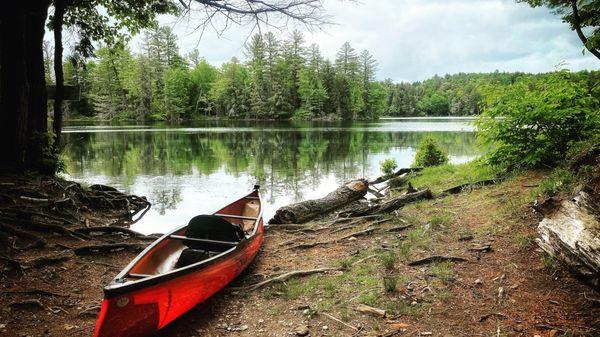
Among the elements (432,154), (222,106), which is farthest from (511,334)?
(222,106)

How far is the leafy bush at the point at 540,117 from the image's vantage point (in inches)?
337

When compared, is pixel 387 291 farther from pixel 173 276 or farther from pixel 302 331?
pixel 173 276

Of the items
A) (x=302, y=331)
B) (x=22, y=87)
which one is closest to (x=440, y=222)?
(x=302, y=331)

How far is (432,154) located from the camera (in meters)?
17.4

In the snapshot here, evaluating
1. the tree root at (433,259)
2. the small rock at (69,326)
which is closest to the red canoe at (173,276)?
the small rock at (69,326)

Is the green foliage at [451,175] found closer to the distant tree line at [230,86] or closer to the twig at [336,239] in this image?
the twig at [336,239]

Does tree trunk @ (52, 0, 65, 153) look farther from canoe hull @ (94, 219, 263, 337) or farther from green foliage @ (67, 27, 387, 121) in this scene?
green foliage @ (67, 27, 387, 121)

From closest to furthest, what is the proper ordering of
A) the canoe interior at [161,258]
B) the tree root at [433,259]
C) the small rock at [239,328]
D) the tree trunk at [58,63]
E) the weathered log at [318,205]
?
the small rock at [239,328] < the canoe interior at [161,258] < the tree root at [433,259] < the weathered log at [318,205] < the tree trunk at [58,63]

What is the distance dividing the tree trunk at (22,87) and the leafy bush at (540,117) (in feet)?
38.3

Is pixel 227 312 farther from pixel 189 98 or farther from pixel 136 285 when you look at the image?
pixel 189 98

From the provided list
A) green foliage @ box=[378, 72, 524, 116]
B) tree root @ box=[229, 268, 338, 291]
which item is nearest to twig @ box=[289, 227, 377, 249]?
tree root @ box=[229, 268, 338, 291]

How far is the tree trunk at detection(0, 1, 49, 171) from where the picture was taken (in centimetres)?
914

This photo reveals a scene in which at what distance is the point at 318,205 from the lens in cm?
1127

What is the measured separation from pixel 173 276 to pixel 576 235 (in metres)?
4.84
